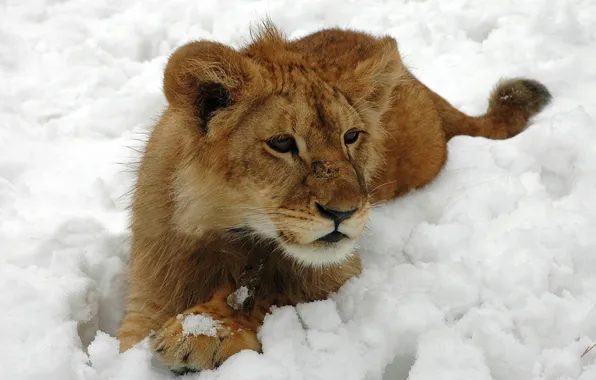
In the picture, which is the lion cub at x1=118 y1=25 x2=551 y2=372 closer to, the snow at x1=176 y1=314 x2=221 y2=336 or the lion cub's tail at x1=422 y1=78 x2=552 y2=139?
the snow at x1=176 y1=314 x2=221 y2=336

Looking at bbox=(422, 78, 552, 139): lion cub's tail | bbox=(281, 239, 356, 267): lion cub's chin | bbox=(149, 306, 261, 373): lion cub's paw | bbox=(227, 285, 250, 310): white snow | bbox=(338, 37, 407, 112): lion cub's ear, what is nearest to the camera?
bbox=(149, 306, 261, 373): lion cub's paw

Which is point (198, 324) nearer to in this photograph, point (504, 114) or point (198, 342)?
point (198, 342)

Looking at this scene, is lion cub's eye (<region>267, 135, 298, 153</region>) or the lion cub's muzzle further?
lion cub's eye (<region>267, 135, 298, 153</region>)

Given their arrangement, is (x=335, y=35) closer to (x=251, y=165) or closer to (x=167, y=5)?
(x=251, y=165)

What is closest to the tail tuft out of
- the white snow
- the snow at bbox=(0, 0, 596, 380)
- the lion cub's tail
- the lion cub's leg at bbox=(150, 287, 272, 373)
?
the lion cub's tail

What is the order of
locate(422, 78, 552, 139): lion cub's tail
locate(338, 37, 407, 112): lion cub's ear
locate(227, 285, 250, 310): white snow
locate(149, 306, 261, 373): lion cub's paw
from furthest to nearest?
locate(422, 78, 552, 139): lion cub's tail, locate(338, 37, 407, 112): lion cub's ear, locate(227, 285, 250, 310): white snow, locate(149, 306, 261, 373): lion cub's paw

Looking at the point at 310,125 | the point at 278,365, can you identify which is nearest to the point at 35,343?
the point at 278,365

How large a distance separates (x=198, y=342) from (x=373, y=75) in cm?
141

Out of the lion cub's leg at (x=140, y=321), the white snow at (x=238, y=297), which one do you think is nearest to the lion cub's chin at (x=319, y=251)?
the white snow at (x=238, y=297)

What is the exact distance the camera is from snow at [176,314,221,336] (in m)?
2.44

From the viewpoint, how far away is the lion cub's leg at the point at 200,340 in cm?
238

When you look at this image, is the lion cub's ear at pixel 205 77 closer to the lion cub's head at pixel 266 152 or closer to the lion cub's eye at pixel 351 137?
the lion cub's head at pixel 266 152

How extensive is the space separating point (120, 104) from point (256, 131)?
2.66m

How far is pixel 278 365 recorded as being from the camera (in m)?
2.32
